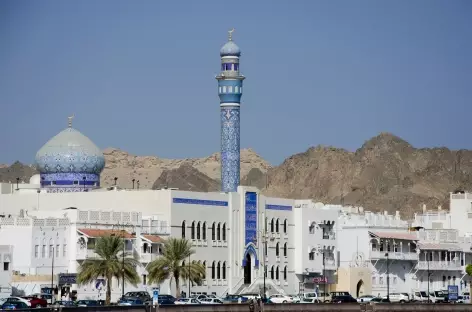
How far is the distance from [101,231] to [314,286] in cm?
2371

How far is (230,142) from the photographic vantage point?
10519 cm

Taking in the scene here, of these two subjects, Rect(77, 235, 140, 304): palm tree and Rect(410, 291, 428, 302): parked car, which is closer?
Rect(77, 235, 140, 304): palm tree

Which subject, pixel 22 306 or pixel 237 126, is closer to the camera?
pixel 22 306

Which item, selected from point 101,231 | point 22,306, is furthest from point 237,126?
point 22,306

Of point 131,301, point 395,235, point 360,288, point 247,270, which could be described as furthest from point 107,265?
point 395,235

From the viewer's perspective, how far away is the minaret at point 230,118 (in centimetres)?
10488

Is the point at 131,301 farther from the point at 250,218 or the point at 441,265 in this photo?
the point at 441,265

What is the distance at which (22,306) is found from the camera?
6912cm

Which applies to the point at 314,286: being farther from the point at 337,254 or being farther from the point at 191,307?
the point at 191,307

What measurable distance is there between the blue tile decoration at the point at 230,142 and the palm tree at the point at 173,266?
15.9 meters

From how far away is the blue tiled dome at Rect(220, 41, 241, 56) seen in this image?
10575 centimetres

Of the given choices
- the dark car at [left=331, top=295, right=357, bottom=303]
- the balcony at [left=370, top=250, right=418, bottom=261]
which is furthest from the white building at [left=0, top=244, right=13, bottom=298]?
the balcony at [left=370, top=250, right=418, bottom=261]

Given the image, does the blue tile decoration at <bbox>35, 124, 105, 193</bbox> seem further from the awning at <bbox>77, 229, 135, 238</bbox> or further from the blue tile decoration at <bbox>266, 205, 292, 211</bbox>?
the awning at <bbox>77, 229, 135, 238</bbox>

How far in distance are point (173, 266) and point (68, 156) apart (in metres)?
18.0
